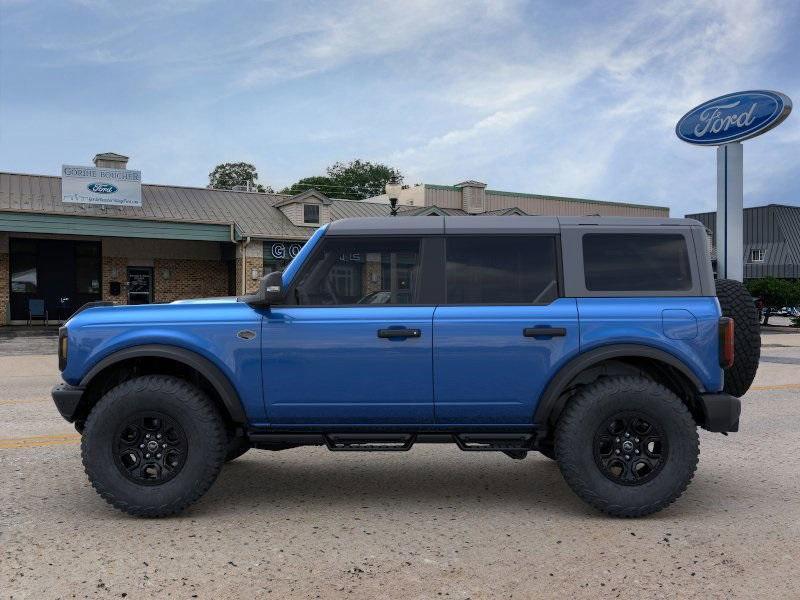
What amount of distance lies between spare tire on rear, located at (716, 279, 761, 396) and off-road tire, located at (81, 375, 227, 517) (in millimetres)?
3584

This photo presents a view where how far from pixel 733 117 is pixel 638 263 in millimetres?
16184

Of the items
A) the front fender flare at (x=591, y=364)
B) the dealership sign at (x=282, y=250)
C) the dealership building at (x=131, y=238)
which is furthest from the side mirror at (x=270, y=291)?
the dealership sign at (x=282, y=250)

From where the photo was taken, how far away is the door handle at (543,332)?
4.58 m

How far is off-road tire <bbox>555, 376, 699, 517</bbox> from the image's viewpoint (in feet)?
14.8

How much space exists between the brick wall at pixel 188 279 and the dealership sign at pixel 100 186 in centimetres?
360

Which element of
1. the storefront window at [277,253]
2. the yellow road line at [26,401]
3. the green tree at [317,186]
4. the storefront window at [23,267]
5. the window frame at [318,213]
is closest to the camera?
the yellow road line at [26,401]

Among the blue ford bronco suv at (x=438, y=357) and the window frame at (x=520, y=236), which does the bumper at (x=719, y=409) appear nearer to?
the blue ford bronco suv at (x=438, y=357)

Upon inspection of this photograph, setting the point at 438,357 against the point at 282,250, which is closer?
the point at 438,357

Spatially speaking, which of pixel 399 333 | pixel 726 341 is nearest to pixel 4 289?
pixel 399 333

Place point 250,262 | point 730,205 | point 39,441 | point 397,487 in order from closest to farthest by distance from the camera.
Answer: point 397,487 → point 39,441 → point 730,205 → point 250,262

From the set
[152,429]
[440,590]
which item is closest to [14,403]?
[152,429]

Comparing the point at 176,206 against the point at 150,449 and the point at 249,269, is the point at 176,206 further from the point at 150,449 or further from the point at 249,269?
the point at 150,449

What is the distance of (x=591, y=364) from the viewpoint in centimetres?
459

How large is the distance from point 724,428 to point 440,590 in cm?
234
